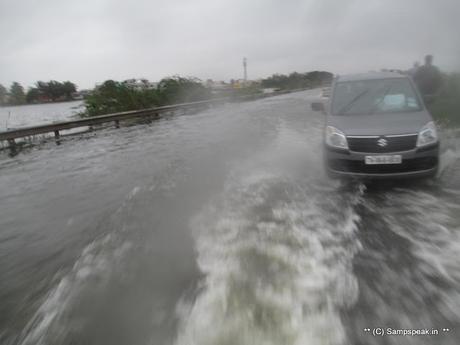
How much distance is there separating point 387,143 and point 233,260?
9.94 feet

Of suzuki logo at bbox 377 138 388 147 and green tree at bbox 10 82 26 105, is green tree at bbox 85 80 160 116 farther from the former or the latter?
green tree at bbox 10 82 26 105

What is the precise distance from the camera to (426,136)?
4.74 m

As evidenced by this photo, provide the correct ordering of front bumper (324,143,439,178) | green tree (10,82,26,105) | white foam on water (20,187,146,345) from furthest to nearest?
1. green tree (10,82,26,105)
2. front bumper (324,143,439,178)
3. white foam on water (20,187,146,345)

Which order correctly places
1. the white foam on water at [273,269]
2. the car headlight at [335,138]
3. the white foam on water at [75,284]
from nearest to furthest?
the white foam on water at [273,269]
the white foam on water at [75,284]
the car headlight at [335,138]

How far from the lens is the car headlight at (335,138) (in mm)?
5044

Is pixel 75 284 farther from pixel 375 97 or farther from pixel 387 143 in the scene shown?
pixel 375 97

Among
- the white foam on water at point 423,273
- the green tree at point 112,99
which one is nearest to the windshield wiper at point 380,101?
the white foam on water at point 423,273

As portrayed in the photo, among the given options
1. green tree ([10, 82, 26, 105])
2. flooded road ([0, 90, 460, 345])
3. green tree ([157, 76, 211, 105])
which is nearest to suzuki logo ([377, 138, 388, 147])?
flooded road ([0, 90, 460, 345])

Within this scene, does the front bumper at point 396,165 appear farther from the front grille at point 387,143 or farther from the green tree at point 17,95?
the green tree at point 17,95

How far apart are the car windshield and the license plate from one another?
4.00 ft

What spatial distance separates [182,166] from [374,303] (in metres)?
6.04

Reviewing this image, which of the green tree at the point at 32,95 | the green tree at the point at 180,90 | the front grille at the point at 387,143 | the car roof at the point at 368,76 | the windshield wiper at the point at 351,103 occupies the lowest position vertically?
the green tree at the point at 32,95

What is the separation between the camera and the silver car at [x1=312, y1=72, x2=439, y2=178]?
15.5ft

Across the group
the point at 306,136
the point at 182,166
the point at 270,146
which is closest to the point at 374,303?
the point at 182,166
